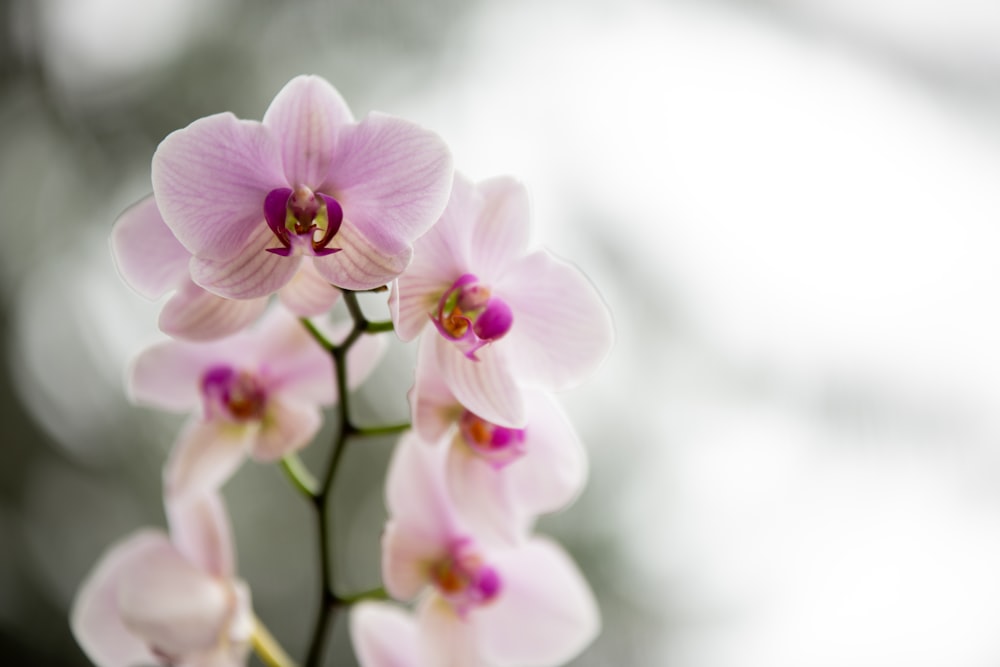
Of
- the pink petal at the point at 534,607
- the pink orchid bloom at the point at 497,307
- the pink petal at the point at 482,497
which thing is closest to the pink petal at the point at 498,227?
the pink orchid bloom at the point at 497,307

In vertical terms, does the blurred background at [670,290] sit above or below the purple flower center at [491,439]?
above

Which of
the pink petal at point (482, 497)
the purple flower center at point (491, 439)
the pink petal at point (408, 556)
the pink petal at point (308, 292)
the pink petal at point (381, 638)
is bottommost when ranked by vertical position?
the pink petal at point (381, 638)

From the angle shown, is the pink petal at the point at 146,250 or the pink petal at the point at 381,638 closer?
the pink petal at the point at 146,250

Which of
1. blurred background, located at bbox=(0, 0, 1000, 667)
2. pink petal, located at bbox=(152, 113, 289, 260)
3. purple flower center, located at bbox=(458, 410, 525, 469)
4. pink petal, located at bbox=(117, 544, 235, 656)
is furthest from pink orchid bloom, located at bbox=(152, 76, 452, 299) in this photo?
blurred background, located at bbox=(0, 0, 1000, 667)

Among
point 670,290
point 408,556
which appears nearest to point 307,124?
point 408,556

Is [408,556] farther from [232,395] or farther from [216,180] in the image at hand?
[216,180]

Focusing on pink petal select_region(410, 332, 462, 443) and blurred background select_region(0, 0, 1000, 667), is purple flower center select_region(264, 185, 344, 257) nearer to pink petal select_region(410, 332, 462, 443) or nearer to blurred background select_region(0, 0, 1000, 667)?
pink petal select_region(410, 332, 462, 443)

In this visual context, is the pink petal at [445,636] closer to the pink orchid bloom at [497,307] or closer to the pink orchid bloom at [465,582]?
the pink orchid bloom at [465,582]

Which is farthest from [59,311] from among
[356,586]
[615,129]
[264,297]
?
[264,297]
